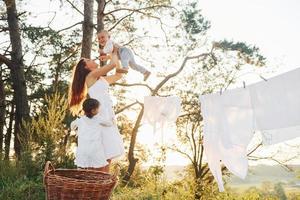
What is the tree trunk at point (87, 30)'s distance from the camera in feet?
36.9

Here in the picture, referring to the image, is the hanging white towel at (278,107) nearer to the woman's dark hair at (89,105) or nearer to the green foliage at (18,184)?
the woman's dark hair at (89,105)

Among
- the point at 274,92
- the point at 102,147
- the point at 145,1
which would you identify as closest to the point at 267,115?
the point at 274,92

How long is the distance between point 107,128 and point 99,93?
0.39 m

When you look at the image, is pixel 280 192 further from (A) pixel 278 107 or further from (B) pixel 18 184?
(A) pixel 278 107

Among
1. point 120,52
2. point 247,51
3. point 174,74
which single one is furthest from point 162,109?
point 174,74

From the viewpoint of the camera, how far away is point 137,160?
45.4 ft

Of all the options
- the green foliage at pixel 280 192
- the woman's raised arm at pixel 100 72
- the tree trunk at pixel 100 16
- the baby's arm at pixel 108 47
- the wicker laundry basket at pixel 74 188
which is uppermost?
the tree trunk at pixel 100 16

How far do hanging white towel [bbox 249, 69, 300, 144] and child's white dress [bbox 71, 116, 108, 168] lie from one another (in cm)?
148

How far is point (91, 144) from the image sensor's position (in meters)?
4.30

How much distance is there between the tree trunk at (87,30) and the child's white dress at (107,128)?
6.79m

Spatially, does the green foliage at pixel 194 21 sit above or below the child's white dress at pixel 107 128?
above

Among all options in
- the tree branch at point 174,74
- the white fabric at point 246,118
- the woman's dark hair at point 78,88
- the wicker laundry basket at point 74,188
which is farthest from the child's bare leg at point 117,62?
the tree branch at point 174,74

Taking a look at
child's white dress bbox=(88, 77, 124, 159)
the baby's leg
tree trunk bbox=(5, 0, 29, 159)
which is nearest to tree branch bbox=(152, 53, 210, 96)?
tree trunk bbox=(5, 0, 29, 159)

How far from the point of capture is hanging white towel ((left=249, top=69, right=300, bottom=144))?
3.74 metres
